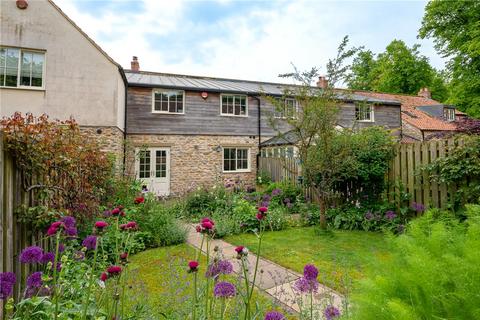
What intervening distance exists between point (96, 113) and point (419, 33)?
67.8 feet

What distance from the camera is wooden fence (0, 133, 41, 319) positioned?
93.2 inches

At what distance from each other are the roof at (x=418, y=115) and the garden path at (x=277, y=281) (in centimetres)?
1918

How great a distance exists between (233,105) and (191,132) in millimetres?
2829

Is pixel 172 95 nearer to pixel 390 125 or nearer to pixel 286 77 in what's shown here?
pixel 286 77

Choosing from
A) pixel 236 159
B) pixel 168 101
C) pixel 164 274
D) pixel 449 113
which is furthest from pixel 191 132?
pixel 449 113

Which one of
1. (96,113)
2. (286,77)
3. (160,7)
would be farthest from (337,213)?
(96,113)

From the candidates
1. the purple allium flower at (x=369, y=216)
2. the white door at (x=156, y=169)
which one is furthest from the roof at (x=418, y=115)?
the purple allium flower at (x=369, y=216)

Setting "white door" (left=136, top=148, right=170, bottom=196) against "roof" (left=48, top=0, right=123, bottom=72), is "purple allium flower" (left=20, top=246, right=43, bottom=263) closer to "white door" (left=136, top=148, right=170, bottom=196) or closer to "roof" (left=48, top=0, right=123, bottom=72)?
"roof" (left=48, top=0, right=123, bottom=72)

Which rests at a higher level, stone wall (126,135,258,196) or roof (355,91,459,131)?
roof (355,91,459,131)

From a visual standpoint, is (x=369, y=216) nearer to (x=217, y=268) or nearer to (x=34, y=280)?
(x=217, y=268)

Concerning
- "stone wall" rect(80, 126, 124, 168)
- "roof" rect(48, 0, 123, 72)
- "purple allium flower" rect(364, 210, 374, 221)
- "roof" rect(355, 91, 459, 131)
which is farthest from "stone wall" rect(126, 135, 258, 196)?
"roof" rect(355, 91, 459, 131)

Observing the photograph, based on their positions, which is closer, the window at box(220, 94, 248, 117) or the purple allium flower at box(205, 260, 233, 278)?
the purple allium flower at box(205, 260, 233, 278)

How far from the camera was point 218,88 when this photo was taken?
1471 centimetres

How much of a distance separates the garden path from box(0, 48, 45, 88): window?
9147mm
